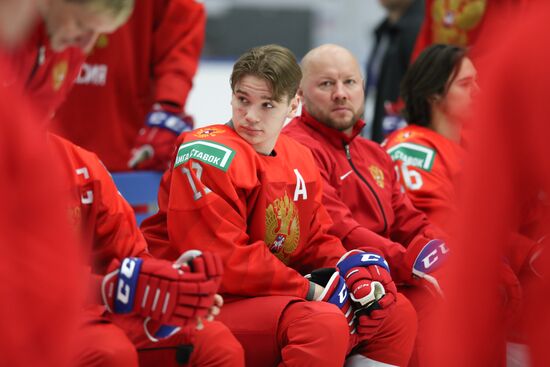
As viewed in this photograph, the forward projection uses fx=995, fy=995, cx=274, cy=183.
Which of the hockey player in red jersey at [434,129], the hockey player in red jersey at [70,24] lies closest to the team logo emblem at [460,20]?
the hockey player in red jersey at [434,129]

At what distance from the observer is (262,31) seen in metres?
8.40

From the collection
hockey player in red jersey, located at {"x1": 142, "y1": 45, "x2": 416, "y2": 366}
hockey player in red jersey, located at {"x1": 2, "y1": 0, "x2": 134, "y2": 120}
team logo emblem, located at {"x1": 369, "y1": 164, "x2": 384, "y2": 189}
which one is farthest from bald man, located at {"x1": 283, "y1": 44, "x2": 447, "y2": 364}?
hockey player in red jersey, located at {"x1": 2, "y1": 0, "x2": 134, "y2": 120}

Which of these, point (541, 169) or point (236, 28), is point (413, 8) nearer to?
point (236, 28)

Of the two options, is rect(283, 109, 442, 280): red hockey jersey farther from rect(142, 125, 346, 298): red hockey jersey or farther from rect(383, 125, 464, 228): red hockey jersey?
rect(142, 125, 346, 298): red hockey jersey

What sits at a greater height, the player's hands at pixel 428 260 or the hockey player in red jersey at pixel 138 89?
the hockey player in red jersey at pixel 138 89

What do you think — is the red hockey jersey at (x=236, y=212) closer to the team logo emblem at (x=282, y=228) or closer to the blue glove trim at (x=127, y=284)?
the team logo emblem at (x=282, y=228)

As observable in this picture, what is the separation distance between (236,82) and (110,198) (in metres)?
0.49

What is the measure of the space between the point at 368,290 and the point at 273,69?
0.64m

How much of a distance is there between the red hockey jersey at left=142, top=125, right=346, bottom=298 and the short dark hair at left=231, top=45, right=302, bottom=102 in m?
0.16

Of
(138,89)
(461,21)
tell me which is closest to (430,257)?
(138,89)

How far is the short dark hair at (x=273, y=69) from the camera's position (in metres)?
2.68

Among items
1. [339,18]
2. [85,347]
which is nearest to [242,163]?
[85,347]

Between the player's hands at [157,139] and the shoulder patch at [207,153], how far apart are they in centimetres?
116

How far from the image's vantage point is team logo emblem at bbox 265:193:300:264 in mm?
2648
